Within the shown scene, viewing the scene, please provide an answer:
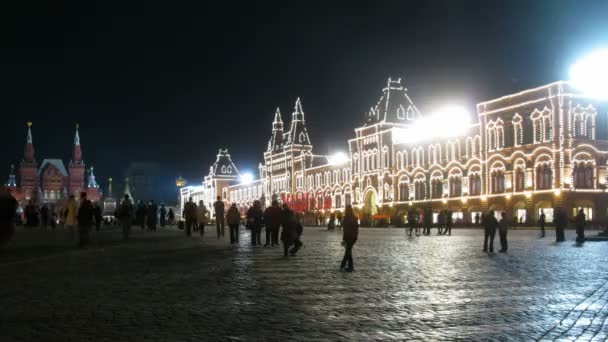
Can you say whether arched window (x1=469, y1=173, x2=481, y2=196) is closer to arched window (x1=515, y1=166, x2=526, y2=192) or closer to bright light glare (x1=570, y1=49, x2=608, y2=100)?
arched window (x1=515, y1=166, x2=526, y2=192)

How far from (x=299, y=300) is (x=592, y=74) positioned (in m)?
53.3

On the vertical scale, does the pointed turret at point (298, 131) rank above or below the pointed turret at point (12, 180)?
above

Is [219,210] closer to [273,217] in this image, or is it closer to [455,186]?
[273,217]

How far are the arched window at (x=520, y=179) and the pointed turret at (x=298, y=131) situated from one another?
5641 cm

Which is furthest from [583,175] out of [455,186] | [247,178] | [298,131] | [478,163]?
[247,178]

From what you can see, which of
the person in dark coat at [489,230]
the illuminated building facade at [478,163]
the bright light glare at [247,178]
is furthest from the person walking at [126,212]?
the bright light glare at [247,178]

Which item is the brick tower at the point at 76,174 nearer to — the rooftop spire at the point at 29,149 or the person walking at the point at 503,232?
the rooftop spire at the point at 29,149

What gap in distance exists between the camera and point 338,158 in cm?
10850

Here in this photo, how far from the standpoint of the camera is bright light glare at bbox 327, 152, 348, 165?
9956 cm

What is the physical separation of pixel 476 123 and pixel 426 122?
1684cm

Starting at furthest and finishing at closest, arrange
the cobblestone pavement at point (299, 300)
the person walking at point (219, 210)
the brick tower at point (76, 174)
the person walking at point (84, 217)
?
the brick tower at point (76, 174), the person walking at point (219, 210), the person walking at point (84, 217), the cobblestone pavement at point (299, 300)

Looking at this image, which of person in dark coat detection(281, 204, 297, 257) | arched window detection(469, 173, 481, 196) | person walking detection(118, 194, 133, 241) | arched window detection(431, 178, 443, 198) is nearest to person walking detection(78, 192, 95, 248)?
person walking detection(118, 194, 133, 241)

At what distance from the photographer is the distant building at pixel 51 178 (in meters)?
169

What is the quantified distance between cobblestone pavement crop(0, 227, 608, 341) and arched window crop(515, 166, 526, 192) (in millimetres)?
43209
